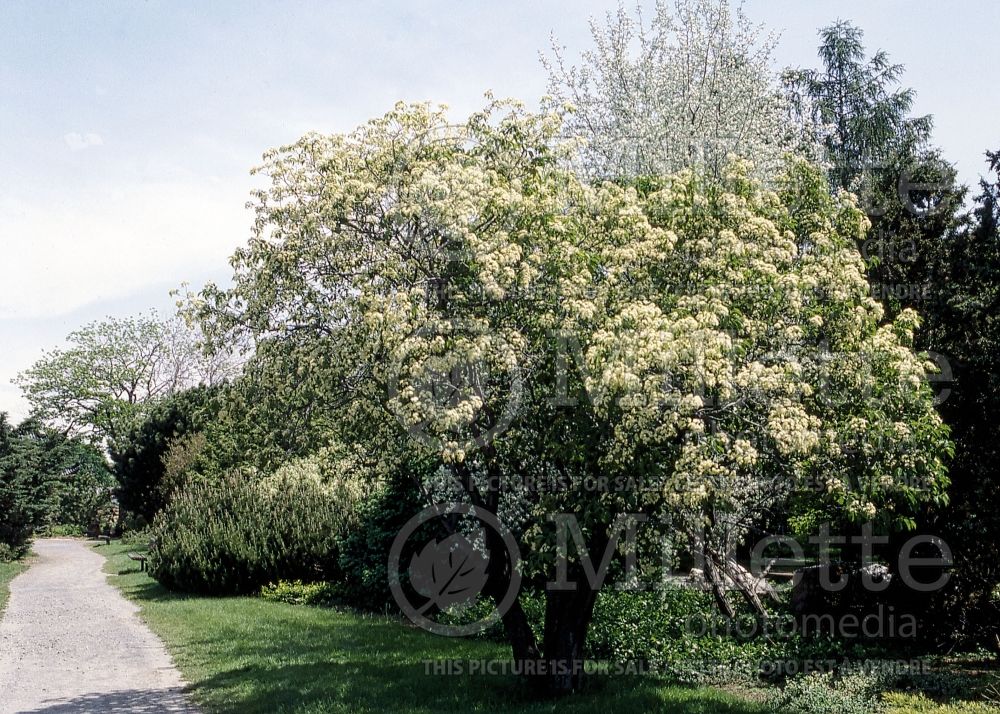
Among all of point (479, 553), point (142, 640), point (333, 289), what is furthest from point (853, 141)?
point (142, 640)

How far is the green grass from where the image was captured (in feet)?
76.0

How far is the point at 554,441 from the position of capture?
9.17 meters

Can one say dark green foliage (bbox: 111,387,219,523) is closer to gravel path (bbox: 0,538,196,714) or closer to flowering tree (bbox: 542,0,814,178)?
gravel path (bbox: 0,538,196,714)

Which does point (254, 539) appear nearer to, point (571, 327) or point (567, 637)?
point (567, 637)

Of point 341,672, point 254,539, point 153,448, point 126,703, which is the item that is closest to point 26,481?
A: point 153,448

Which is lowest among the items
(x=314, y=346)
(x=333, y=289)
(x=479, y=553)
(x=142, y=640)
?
(x=142, y=640)

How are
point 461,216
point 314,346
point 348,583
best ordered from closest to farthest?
1. point 461,216
2. point 314,346
3. point 348,583

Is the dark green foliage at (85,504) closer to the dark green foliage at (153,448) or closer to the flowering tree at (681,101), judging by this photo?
the dark green foliage at (153,448)

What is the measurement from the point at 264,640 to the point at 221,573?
726 cm

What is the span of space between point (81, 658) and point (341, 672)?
5151mm

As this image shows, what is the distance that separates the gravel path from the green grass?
29 cm

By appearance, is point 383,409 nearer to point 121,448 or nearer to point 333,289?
point 333,289

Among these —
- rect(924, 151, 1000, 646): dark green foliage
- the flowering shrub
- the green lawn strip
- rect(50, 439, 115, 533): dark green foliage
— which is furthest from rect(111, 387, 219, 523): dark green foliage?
rect(924, 151, 1000, 646): dark green foliage

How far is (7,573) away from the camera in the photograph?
30.0 metres
